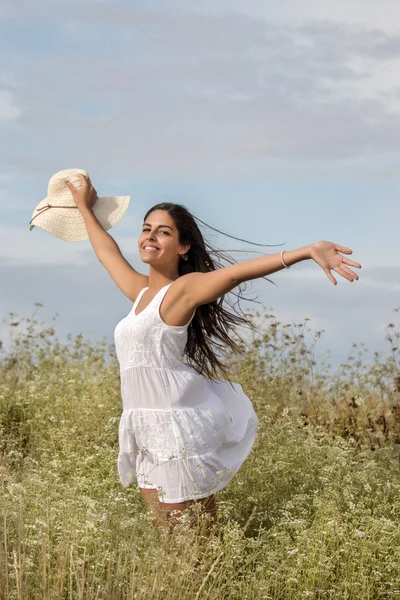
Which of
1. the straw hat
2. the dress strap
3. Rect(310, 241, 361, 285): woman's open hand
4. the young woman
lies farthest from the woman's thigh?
the straw hat

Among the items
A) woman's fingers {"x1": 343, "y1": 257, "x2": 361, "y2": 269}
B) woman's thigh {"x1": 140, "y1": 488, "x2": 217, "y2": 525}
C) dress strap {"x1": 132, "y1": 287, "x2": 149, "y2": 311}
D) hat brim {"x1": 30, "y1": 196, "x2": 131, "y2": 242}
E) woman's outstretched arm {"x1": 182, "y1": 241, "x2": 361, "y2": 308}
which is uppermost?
hat brim {"x1": 30, "y1": 196, "x2": 131, "y2": 242}

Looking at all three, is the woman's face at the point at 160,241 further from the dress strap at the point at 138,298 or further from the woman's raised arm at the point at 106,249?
the woman's raised arm at the point at 106,249

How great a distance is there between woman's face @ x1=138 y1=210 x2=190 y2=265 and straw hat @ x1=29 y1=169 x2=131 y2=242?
746 millimetres

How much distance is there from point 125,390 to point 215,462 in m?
0.64

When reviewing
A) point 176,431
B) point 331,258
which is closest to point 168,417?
point 176,431

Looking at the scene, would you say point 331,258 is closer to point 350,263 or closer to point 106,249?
point 350,263

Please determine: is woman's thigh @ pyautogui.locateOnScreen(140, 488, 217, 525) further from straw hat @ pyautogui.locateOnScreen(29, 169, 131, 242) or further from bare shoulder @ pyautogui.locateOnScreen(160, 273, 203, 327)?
straw hat @ pyautogui.locateOnScreen(29, 169, 131, 242)

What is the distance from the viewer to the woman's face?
5168 millimetres

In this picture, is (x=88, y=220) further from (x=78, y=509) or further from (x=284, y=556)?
(x=284, y=556)

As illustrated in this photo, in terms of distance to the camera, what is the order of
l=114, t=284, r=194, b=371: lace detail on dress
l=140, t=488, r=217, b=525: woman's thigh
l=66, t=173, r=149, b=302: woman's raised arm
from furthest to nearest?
l=66, t=173, r=149, b=302: woman's raised arm → l=114, t=284, r=194, b=371: lace detail on dress → l=140, t=488, r=217, b=525: woman's thigh

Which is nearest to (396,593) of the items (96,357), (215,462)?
(215,462)

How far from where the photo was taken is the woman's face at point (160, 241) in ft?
17.0

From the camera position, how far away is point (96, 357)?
370 inches

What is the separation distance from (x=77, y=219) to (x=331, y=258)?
2.34 meters
